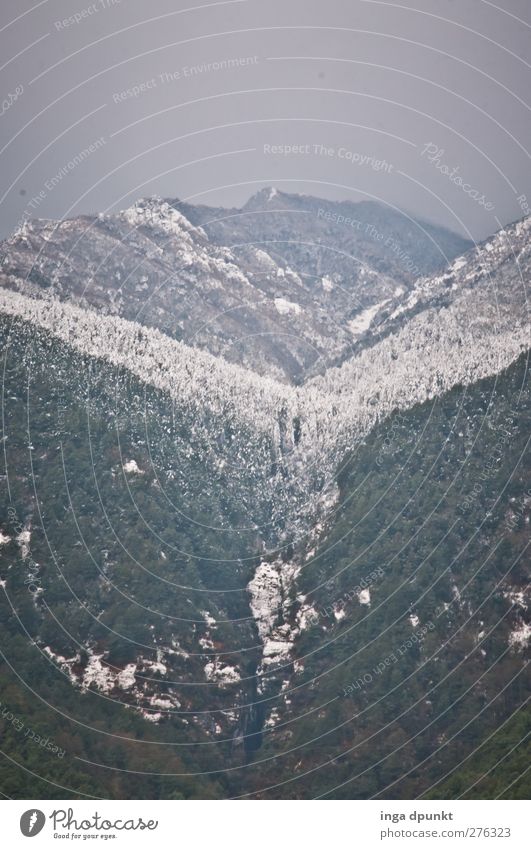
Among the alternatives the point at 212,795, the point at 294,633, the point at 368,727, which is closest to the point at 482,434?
the point at 294,633

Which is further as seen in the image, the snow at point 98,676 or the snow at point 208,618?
the snow at point 208,618

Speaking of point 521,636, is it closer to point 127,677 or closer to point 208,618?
point 208,618

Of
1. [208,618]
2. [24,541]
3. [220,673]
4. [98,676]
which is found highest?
[24,541]

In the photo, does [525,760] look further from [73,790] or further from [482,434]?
[482,434]

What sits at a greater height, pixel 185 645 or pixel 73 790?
pixel 185 645

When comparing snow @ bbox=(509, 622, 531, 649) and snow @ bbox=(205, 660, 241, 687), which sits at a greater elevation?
snow @ bbox=(205, 660, 241, 687)

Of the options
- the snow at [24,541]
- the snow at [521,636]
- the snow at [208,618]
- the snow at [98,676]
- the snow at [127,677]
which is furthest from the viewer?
the snow at [208,618]

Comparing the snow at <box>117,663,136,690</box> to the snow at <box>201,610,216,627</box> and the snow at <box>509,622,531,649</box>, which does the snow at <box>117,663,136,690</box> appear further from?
the snow at <box>509,622,531,649</box>

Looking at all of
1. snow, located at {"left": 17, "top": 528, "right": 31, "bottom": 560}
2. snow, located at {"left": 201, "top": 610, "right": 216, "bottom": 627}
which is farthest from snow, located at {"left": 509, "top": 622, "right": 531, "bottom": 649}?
snow, located at {"left": 17, "top": 528, "right": 31, "bottom": 560}

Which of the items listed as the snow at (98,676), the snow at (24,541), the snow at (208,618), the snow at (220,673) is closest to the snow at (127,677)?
the snow at (98,676)

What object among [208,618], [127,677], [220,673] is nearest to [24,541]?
[127,677]

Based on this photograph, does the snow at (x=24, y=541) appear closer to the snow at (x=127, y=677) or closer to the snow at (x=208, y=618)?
the snow at (x=127, y=677)
